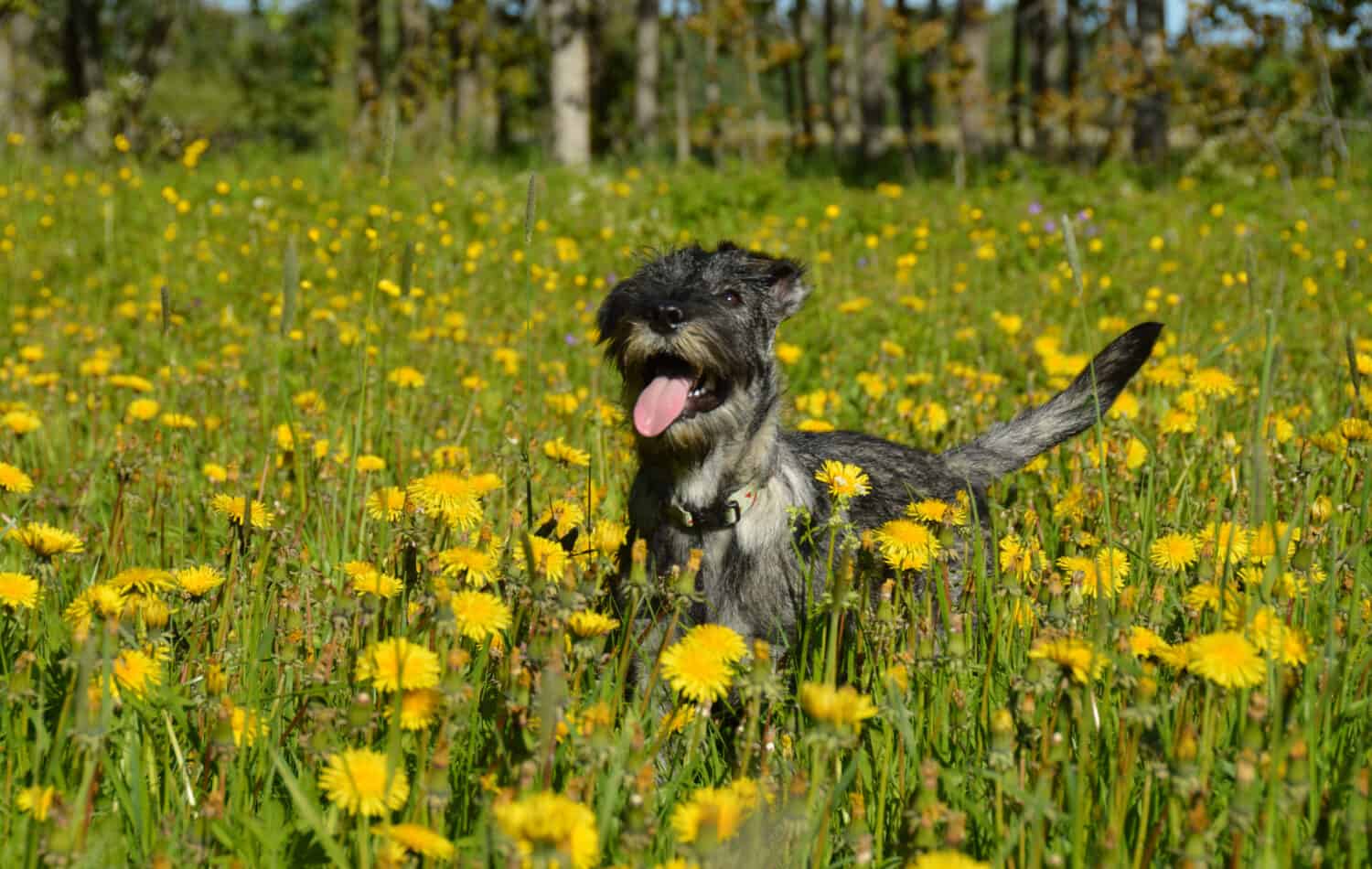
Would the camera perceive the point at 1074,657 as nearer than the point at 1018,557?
Yes

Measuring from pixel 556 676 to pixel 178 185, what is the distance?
1149cm

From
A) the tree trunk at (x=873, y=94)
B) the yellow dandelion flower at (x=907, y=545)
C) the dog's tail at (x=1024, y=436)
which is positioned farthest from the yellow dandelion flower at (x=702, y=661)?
the tree trunk at (x=873, y=94)

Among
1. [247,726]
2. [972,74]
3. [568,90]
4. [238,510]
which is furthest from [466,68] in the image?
[247,726]

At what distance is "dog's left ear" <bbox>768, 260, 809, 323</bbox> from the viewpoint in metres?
3.75

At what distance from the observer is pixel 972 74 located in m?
17.9

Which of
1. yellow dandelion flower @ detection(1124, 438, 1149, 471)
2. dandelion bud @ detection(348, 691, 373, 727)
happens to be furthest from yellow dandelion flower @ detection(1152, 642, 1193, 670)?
yellow dandelion flower @ detection(1124, 438, 1149, 471)

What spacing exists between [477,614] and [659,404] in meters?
1.29

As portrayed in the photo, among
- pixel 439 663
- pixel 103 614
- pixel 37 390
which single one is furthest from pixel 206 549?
pixel 37 390

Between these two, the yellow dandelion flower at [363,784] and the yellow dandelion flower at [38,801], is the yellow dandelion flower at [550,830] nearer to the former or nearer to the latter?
the yellow dandelion flower at [363,784]

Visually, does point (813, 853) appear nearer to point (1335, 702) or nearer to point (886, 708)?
point (886, 708)

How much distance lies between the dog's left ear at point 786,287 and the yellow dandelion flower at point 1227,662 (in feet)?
7.25

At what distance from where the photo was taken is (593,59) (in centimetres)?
3316

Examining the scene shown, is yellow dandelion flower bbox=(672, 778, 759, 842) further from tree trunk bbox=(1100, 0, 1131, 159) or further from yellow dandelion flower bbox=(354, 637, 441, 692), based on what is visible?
tree trunk bbox=(1100, 0, 1131, 159)

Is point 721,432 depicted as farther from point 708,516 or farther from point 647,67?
point 647,67
